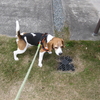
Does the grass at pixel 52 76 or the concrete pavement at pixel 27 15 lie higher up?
the concrete pavement at pixel 27 15

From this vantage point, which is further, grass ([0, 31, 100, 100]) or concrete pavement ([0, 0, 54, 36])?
concrete pavement ([0, 0, 54, 36])

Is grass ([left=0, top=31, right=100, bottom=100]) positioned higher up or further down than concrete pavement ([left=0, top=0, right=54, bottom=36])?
further down

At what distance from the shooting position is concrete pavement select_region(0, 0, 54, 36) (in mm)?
5254

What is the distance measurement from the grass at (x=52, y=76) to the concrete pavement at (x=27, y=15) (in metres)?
0.84

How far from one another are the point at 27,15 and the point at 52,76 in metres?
3.41

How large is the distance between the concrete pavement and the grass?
0.84 meters

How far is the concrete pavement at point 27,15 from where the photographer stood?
525cm

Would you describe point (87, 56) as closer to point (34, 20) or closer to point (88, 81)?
point (88, 81)

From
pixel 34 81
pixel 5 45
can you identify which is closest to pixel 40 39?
pixel 34 81

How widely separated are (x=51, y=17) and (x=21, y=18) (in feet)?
4.75

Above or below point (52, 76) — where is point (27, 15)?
above

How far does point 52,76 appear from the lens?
3.93 m

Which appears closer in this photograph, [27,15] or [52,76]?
[52,76]

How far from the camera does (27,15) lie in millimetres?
5852
